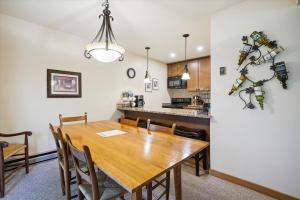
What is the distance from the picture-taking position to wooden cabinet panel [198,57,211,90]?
448 centimetres

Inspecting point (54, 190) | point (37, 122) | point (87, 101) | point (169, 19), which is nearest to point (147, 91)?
point (87, 101)

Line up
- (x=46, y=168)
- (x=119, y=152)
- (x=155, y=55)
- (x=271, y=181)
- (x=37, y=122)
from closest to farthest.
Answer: (x=119, y=152) → (x=271, y=181) → (x=46, y=168) → (x=37, y=122) → (x=155, y=55)

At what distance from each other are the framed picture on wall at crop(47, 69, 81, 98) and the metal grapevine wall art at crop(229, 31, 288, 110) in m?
2.89

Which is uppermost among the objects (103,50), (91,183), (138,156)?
(103,50)

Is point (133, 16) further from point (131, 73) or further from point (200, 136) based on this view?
point (200, 136)

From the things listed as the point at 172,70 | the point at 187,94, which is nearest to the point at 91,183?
the point at 187,94

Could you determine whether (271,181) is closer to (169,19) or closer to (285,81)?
(285,81)

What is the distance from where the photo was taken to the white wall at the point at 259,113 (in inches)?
64.0

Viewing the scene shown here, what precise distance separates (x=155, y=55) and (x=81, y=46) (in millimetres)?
2133

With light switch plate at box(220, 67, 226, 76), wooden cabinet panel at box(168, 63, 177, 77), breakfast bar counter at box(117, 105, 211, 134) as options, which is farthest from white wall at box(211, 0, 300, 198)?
wooden cabinet panel at box(168, 63, 177, 77)

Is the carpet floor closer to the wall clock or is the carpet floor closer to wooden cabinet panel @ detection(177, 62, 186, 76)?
the wall clock

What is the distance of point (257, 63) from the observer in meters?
1.83

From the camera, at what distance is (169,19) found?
8.13 ft

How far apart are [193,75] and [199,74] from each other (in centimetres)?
Result: 21
